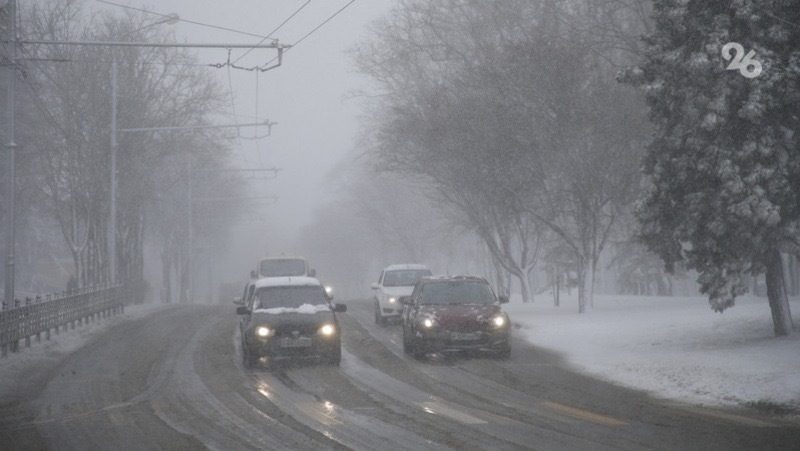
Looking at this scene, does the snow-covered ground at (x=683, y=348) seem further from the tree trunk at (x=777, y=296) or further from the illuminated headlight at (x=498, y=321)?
the illuminated headlight at (x=498, y=321)

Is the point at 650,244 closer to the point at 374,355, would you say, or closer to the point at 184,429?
the point at 374,355

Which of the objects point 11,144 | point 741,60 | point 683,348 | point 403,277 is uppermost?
point 741,60

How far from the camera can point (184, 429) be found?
12.6m

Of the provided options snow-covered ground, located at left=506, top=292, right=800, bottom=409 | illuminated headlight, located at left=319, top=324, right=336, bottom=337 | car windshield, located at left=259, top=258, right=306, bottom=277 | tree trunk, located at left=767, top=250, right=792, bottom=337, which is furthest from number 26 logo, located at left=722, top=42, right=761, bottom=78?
car windshield, located at left=259, top=258, right=306, bottom=277

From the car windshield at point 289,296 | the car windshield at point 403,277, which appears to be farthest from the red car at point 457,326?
the car windshield at point 403,277

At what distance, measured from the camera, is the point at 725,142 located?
20.1m

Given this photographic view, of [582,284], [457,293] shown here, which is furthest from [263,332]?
[582,284]

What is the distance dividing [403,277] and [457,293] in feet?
35.1

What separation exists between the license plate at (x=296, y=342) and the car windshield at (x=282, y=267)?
18.2 m

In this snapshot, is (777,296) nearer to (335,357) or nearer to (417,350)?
(417,350)

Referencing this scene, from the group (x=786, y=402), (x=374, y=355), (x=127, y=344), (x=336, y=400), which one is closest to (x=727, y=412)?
(x=786, y=402)

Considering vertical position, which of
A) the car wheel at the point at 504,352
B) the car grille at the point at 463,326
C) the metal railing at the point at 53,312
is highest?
the metal railing at the point at 53,312

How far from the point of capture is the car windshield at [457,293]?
→ 23.0 metres

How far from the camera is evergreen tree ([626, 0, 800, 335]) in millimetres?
19328
